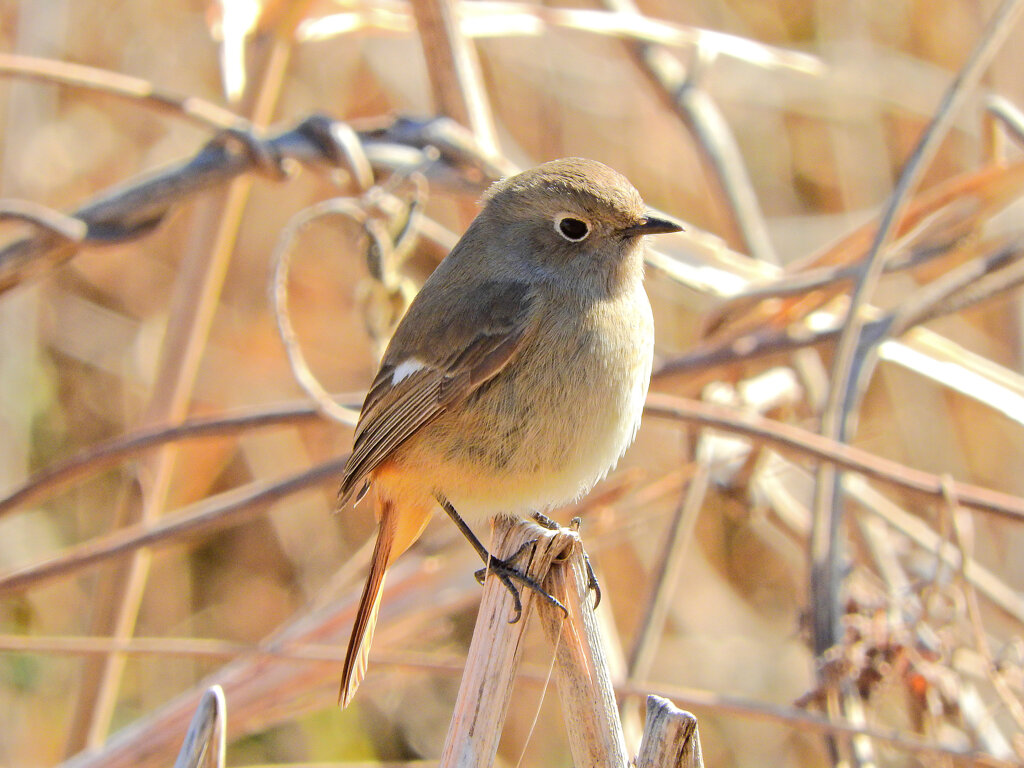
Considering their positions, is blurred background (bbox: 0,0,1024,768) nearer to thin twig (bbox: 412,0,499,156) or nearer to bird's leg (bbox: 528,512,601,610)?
thin twig (bbox: 412,0,499,156)

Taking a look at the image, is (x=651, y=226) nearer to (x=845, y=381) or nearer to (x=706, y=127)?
(x=845, y=381)

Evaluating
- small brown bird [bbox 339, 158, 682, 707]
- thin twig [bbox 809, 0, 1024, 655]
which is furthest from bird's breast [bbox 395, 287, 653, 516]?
thin twig [bbox 809, 0, 1024, 655]

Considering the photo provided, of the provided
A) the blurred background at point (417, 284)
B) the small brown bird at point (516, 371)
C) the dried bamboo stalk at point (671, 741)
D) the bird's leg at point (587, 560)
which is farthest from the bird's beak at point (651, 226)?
the dried bamboo stalk at point (671, 741)

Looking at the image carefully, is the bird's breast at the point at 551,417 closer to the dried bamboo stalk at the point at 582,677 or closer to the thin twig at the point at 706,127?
the dried bamboo stalk at the point at 582,677

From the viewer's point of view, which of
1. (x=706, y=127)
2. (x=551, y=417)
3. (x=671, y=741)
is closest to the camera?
(x=671, y=741)

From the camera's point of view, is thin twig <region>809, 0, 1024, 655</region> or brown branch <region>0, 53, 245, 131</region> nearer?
thin twig <region>809, 0, 1024, 655</region>

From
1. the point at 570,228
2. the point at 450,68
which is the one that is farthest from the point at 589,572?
the point at 450,68

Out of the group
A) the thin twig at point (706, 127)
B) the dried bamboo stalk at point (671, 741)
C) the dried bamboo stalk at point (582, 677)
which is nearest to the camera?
the dried bamboo stalk at point (671, 741)

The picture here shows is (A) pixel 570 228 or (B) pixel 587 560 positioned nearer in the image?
(B) pixel 587 560
